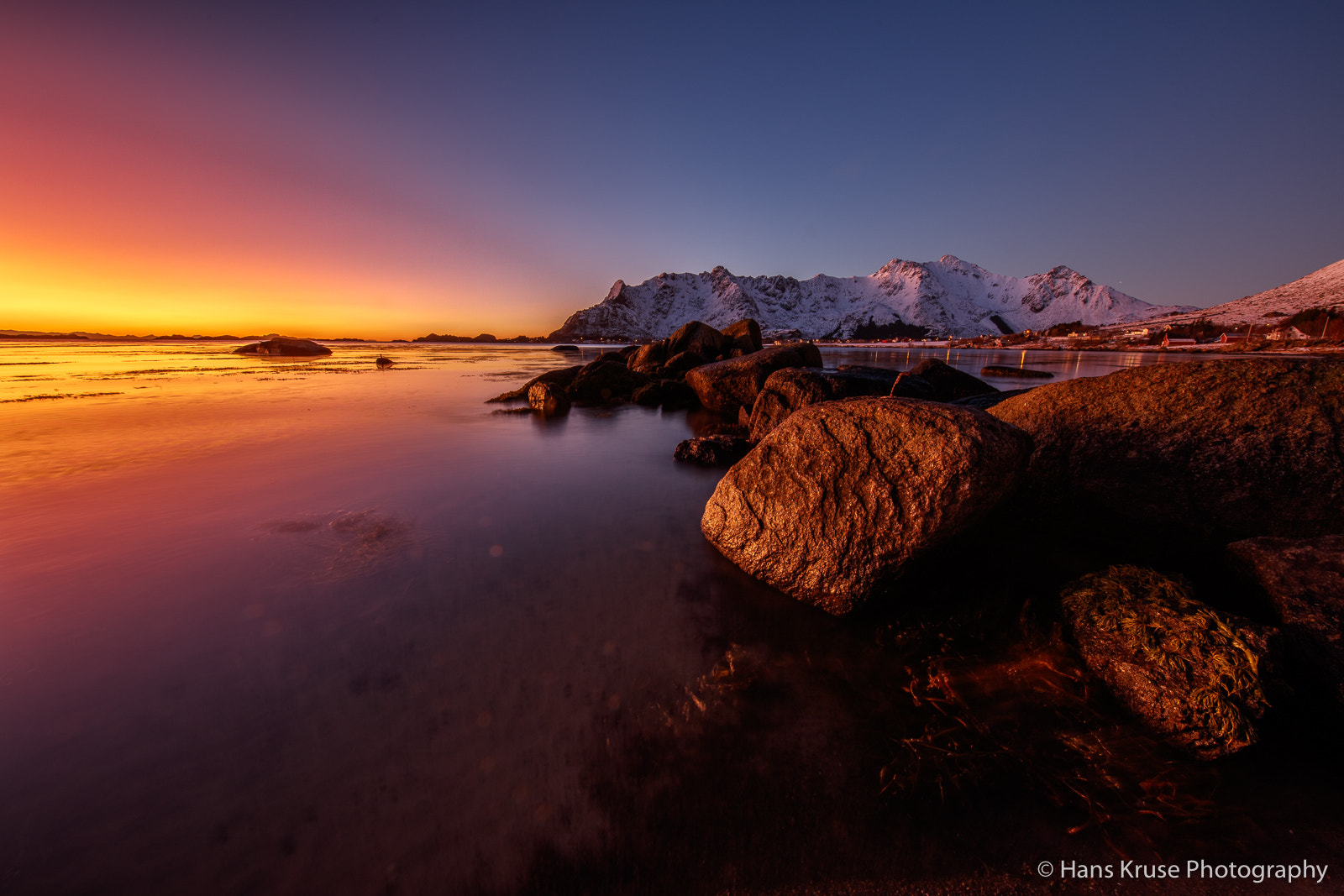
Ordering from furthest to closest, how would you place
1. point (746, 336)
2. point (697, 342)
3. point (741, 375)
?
point (746, 336)
point (697, 342)
point (741, 375)

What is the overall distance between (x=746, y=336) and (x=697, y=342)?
3.68 m

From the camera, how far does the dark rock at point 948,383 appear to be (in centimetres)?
1297

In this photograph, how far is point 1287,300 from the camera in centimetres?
8900

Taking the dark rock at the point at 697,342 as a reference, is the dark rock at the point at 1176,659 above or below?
below

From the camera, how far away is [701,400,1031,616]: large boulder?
3.55 m

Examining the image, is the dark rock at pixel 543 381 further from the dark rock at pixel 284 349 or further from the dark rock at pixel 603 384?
the dark rock at pixel 284 349

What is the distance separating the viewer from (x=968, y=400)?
927 cm

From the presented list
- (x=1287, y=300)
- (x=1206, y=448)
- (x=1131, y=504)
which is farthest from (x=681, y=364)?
(x=1287, y=300)

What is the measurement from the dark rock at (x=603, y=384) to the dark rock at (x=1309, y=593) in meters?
15.7

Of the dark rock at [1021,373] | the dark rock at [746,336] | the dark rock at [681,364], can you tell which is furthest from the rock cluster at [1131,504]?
the dark rock at [1021,373]

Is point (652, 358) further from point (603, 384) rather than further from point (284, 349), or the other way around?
point (284, 349)

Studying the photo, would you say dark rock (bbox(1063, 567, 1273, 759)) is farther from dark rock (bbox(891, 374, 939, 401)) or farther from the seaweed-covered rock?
the seaweed-covered rock

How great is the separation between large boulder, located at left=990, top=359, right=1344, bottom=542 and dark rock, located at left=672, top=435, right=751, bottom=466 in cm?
469

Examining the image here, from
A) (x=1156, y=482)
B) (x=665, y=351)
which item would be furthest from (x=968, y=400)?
(x=665, y=351)
